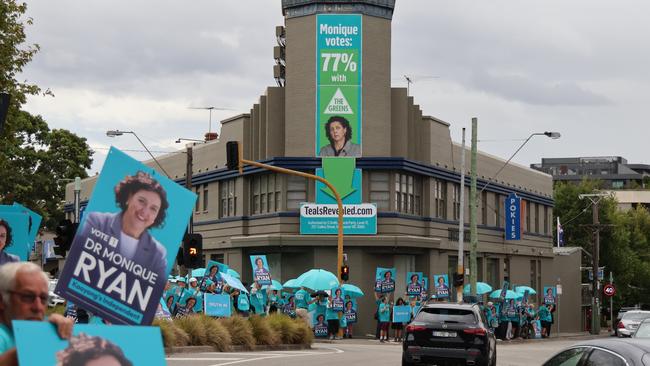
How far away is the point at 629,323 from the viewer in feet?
122

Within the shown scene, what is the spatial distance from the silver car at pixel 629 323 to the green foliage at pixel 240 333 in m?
12.4

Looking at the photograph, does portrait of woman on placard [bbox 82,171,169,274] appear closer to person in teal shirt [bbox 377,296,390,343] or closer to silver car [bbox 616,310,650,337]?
silver car [bbox 616,310,650,337]

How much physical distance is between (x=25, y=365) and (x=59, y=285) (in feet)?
5.40

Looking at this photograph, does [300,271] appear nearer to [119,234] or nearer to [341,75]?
[341,75]

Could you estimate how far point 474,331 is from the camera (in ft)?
69.6

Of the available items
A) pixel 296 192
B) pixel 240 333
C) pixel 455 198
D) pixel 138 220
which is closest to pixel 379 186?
pixel 296 192

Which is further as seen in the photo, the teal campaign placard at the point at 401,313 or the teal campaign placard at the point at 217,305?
the teal campaign placard at the point at 401,313

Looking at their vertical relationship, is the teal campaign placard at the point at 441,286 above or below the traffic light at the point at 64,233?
below

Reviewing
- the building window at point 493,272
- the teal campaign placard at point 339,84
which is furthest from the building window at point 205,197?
the building window at point 493,272

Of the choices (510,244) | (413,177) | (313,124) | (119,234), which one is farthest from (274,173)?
(119,234)

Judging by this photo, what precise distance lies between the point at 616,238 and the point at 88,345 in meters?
81.5

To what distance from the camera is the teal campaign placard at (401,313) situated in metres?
37.7

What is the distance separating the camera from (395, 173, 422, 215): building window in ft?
158

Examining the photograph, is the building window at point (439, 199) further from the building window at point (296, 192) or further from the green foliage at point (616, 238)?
the green foliage at point (616, 238)
